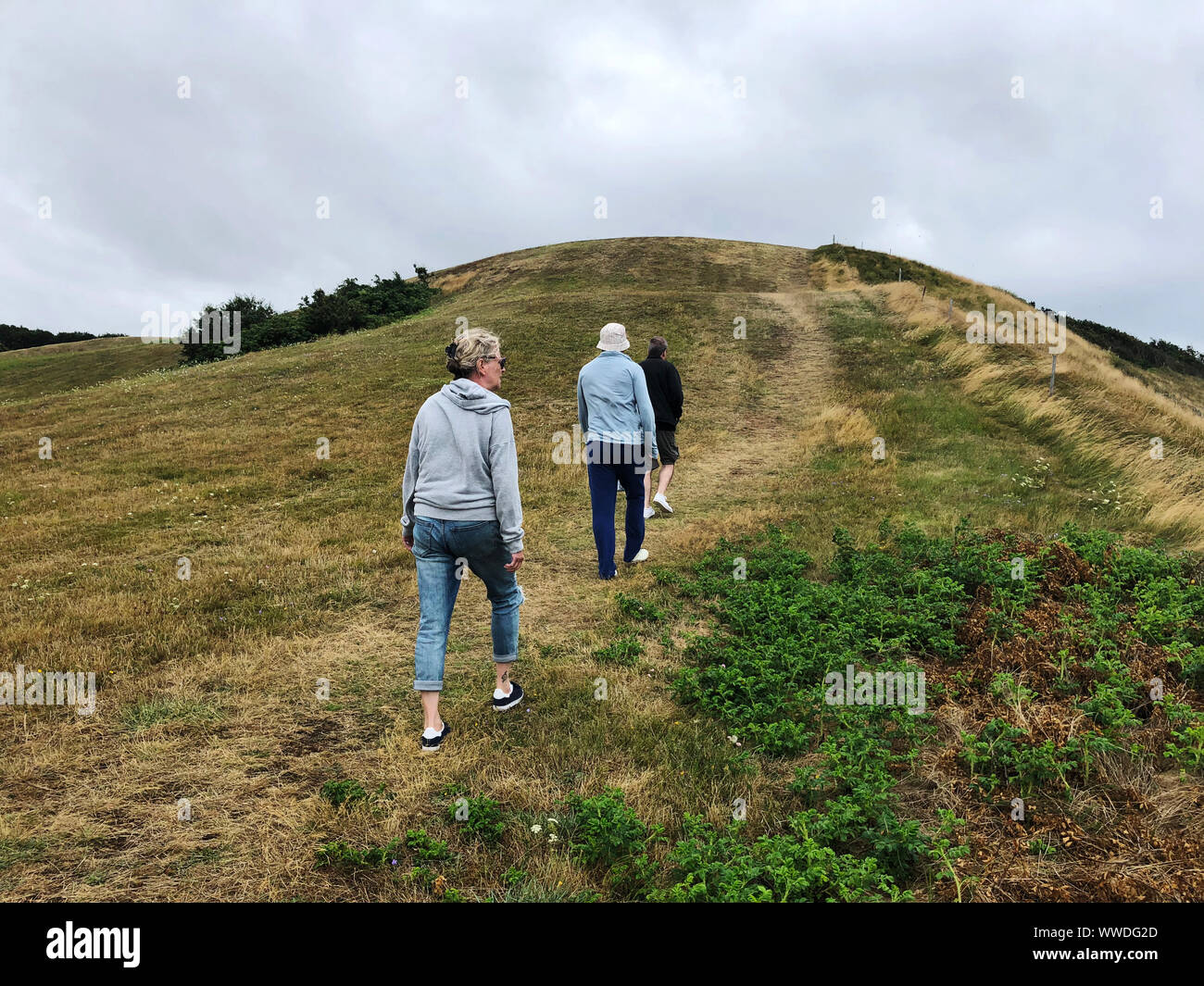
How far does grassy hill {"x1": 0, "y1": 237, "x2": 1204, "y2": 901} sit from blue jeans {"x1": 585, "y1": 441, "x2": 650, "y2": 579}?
17.5 inches

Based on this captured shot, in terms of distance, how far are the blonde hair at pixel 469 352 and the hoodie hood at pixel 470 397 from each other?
10 cm

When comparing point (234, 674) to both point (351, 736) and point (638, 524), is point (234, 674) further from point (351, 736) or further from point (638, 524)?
point (638, 524)

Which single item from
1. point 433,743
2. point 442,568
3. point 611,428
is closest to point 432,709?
point 433,743

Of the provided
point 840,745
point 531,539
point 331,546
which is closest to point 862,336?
point 531,539

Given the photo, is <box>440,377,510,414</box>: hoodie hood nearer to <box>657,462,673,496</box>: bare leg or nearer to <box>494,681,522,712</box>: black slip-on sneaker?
<box>494,681,522,712</box>: black slip-on sneaker

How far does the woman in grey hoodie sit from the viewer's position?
179 inches

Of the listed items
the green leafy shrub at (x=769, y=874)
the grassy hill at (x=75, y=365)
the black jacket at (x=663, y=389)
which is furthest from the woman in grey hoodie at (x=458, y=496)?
the grassy hill at (x=75, y=365)

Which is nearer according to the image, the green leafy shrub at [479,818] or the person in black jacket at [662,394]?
the green leafy shrub at [479,818]

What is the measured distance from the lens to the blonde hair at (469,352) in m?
4.64
